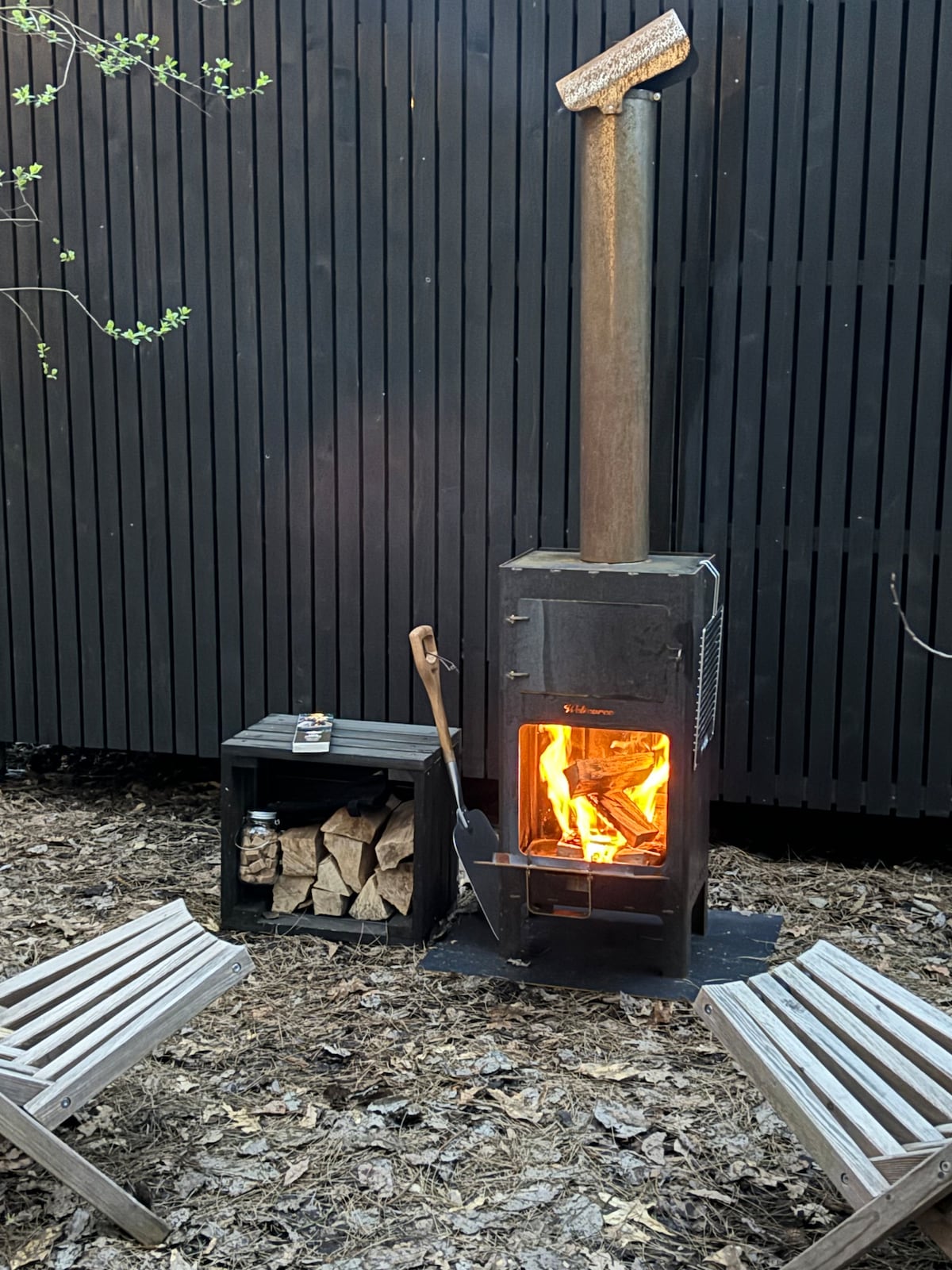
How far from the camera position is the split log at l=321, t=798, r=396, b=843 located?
500 cm

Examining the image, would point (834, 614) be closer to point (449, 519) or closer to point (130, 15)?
point (449, 519)

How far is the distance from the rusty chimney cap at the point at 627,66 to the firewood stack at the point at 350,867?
2.67m

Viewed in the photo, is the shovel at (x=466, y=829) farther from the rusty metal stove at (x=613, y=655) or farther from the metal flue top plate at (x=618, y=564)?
the metal flue top plate at (x=618, y=564)

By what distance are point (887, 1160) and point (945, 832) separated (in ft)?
11.6

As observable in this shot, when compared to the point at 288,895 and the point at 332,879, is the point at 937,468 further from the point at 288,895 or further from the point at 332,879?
the point at 288,895

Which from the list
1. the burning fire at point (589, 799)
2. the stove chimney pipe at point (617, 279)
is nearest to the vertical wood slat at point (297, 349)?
the stove chimney pipe at point (617, 279)

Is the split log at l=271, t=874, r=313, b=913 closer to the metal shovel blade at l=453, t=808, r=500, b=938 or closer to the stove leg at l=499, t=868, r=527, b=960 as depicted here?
the metal shovel blade at l=453, t=808, r=500, b=938

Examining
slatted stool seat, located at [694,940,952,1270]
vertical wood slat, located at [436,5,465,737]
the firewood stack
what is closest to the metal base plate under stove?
the firewood stack

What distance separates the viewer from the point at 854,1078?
304 centimetres

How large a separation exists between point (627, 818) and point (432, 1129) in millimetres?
1385

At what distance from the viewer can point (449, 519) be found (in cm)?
585

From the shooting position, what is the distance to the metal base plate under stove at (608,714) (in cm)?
434

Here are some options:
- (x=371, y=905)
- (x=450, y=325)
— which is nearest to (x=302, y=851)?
(x=371, y=905)

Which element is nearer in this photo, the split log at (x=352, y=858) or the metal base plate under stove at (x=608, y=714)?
the metal base plate under stove at (x=608, y=714)
